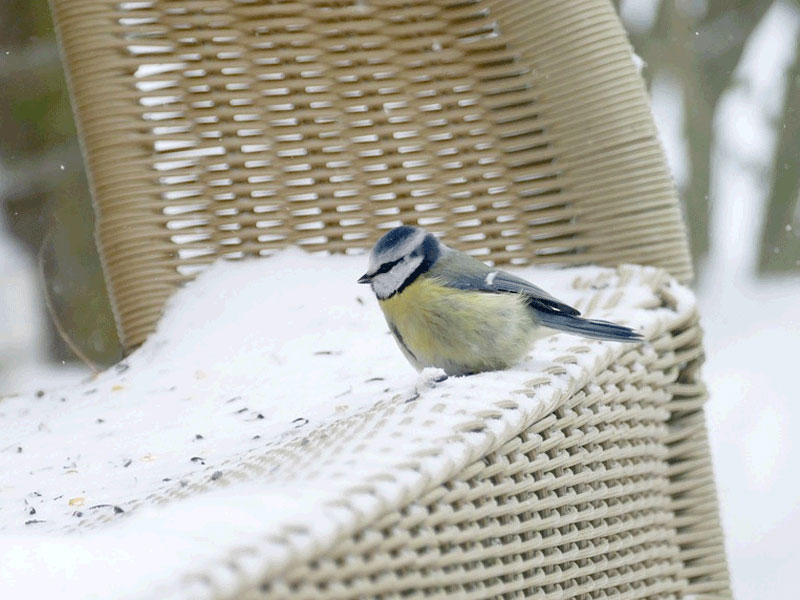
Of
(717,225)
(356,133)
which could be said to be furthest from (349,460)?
(717,225)

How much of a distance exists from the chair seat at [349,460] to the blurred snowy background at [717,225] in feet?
4.31

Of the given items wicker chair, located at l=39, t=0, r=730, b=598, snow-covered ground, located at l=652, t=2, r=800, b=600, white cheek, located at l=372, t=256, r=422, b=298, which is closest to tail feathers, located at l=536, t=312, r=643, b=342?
white cheek, located at l=372, t=256, r=422, b=298

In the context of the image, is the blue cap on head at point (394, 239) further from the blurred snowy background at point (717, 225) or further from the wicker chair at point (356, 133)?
the blurred snowy background at point (717, 225)

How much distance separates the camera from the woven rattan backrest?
64.4 inches

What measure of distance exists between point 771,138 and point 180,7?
213 cm

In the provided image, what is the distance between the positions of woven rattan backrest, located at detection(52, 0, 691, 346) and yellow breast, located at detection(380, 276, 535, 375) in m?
0.50

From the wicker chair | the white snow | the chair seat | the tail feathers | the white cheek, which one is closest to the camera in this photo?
the chair seat

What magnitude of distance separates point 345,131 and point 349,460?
3.45ft

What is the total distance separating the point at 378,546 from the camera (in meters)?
0.65

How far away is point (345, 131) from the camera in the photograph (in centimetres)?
172

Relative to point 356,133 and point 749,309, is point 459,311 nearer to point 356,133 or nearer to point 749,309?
point 356,133

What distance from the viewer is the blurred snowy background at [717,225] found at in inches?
113

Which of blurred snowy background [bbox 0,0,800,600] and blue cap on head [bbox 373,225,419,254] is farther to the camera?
blurred snowy background [bbox 0,0,800,600]

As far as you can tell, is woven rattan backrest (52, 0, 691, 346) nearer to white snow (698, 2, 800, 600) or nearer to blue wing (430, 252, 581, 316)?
blue wing (430, 252, 581, 316)
